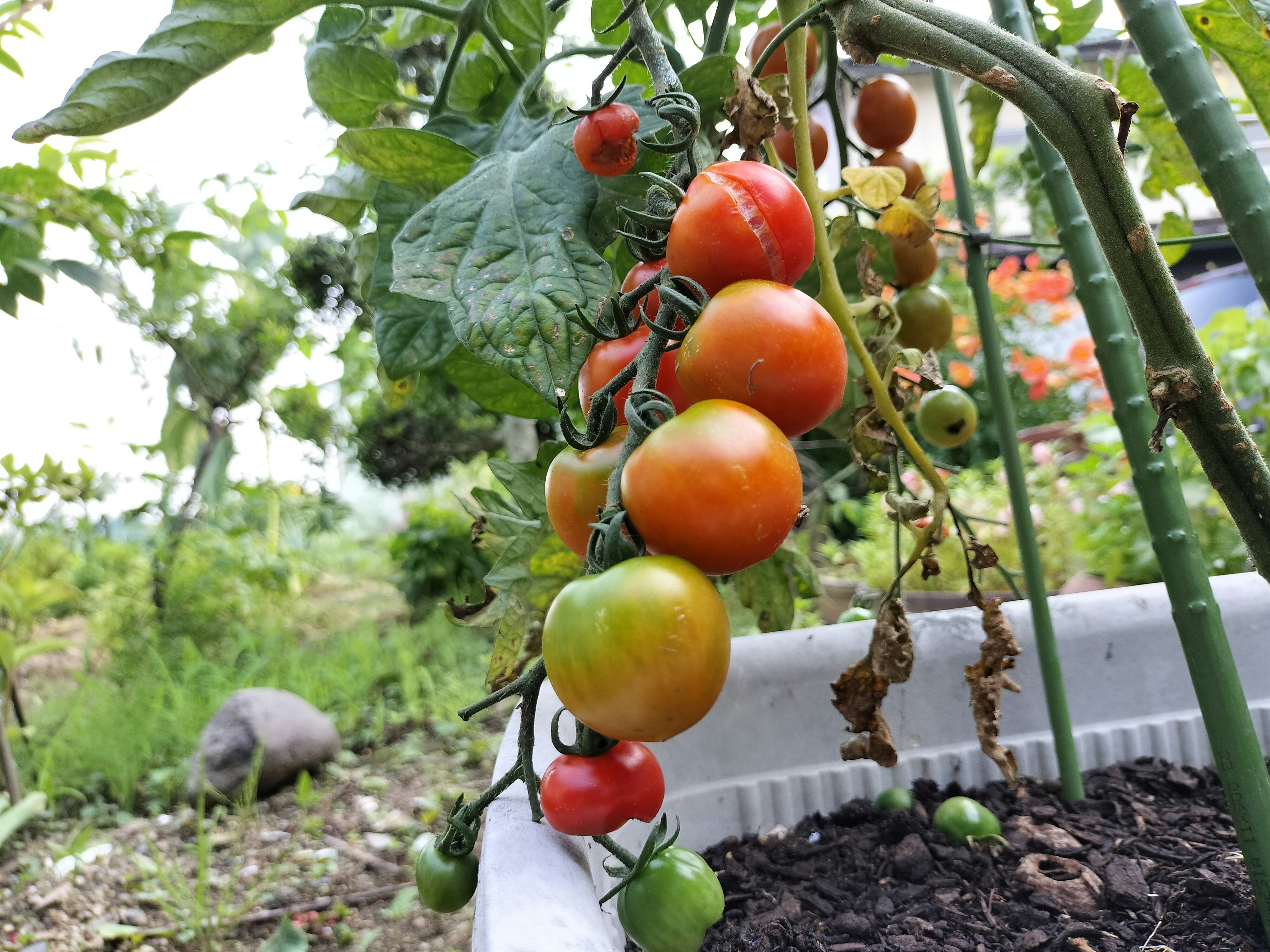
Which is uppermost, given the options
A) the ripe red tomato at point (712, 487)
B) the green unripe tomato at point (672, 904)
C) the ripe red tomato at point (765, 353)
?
the ripe red tomato at point (765, 353)

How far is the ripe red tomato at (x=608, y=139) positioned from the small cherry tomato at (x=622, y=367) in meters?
0.09

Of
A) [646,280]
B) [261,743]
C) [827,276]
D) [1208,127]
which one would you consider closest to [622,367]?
[646,280]

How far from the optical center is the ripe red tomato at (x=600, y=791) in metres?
0.37

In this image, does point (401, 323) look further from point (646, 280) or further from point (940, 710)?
point (940, 710)

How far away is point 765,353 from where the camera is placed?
1.00 feet

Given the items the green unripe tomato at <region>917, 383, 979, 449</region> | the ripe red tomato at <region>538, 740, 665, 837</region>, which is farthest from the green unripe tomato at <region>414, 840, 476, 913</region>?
the green unripe tomato at <region>917, 383, 979, 449</region>

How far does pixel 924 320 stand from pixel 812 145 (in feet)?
0.50

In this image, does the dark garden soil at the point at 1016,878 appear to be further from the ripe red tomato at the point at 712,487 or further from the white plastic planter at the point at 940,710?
the ripe red tomato at the point at 712,487

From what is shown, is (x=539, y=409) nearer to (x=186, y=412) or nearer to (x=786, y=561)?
(x=786, y=561)

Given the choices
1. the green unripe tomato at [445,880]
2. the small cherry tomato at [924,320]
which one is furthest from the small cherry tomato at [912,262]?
the green unripe tomato at [445,880]

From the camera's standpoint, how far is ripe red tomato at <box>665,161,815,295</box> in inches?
12.8

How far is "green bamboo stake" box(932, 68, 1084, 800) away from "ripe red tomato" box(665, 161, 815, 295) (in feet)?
1.23

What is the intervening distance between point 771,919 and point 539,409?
370 millimetres

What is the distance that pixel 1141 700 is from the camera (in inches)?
29.8
